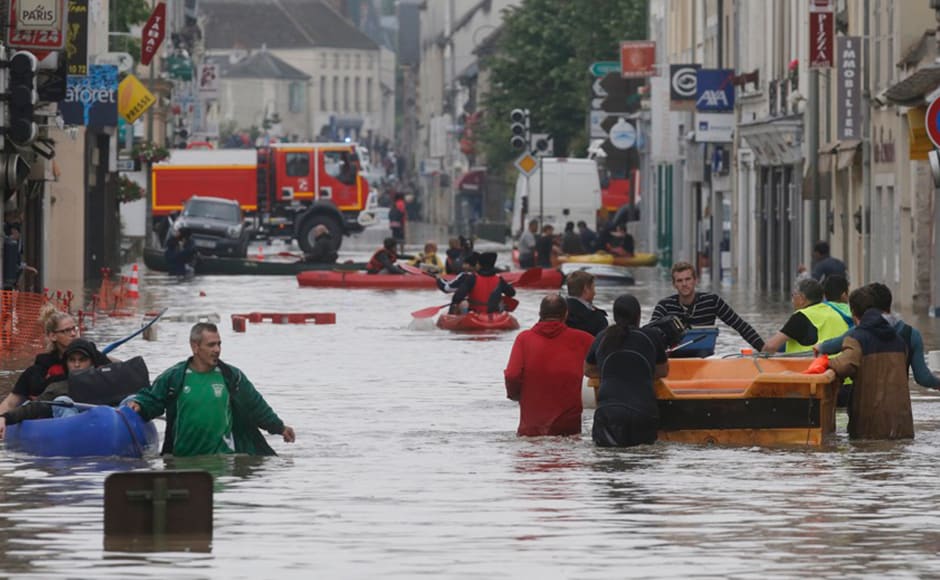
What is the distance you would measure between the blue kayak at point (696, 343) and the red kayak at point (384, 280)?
94.8 ft

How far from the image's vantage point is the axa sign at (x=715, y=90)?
6231cm

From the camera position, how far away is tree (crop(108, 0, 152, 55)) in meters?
62.1

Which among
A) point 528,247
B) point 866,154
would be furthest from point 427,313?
point 528,247

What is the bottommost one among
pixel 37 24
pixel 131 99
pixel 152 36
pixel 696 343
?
pixel 696 343

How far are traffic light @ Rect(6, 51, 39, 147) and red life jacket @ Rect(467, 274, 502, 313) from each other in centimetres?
789

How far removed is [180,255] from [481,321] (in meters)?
22.6

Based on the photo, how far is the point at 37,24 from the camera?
36.8m

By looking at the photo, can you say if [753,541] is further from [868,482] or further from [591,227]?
[591,227]

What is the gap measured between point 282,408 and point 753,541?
33.0 feet

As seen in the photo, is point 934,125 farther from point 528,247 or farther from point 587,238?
point 587,238

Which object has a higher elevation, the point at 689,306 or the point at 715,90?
the point at 715,90

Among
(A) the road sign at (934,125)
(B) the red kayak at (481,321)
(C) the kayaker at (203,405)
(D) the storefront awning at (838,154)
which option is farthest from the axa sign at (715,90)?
(C) the kayaker at (203,405)

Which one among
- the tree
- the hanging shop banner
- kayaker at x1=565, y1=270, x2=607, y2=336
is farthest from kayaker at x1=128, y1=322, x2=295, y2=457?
the tree

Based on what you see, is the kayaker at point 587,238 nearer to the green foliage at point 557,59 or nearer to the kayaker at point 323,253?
the kayaker at point 323,253
